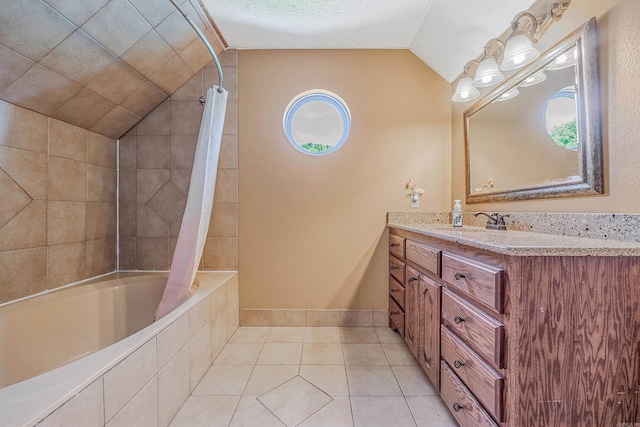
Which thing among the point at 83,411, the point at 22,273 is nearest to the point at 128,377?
the point at 83,411

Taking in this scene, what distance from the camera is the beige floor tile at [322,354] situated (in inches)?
66.2

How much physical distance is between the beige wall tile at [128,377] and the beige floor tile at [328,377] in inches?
31.6

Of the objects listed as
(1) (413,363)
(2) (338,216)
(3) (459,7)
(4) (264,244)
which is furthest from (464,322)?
(3) (459,7)

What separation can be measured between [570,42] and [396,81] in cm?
116

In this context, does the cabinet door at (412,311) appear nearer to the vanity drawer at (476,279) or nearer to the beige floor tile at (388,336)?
the beige floor tile at (388,336)

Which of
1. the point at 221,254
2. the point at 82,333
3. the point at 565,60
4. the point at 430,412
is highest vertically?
the point at 565,60

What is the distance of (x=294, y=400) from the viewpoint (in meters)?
1.35

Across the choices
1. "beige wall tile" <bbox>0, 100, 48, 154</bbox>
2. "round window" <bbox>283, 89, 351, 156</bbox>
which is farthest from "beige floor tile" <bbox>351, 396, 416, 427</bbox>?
"beige wall tile" <bbox>0, 100, 48, 154</bbox>

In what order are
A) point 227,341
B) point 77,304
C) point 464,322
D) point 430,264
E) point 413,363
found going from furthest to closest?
point 227,341, point 413,363, point 77,304, point 430,264, point 464,322

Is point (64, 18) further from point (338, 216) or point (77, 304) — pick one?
point (338, 216)

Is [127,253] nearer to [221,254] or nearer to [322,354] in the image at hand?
[221,254]

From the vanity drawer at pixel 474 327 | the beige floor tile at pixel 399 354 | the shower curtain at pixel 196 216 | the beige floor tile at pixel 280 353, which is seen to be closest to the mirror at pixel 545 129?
the vanity drawer at pixel 474 327

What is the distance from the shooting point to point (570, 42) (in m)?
1.16

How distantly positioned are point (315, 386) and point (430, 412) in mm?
572
